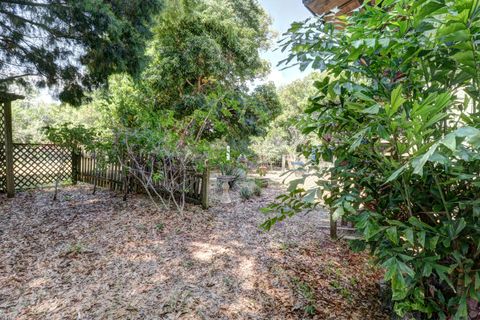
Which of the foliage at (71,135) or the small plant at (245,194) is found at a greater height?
the foliage at (71,135)

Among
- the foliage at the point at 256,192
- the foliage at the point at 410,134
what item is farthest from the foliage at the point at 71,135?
the foliage at the point at 410,134

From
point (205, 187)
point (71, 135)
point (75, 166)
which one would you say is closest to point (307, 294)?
point (205, 187)

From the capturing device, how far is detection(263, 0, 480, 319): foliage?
0.91m

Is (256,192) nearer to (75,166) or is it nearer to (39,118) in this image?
(75,166)

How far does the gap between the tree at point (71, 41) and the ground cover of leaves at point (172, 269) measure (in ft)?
7.07

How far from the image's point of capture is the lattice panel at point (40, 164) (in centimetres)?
559

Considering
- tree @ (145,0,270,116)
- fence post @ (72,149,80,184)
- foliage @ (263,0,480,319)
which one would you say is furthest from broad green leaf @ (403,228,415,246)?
fence post @ (72,149,80,184)

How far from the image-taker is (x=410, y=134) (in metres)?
0.93

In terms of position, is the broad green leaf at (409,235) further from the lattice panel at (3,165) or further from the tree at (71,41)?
the lattice panel at (3,165)

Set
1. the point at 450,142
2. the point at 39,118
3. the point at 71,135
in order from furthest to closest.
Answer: the point at 39,118 < the point at 71,135 < the point at 450,142

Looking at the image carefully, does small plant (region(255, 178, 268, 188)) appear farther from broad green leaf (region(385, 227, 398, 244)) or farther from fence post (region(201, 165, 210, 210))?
broad green leaf (region(385, 227, 398, 244))

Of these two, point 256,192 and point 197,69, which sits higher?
point 197,69

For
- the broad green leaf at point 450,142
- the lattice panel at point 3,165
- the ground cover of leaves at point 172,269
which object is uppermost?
the broad green leaf at point 450,142

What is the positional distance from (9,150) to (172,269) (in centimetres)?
473
